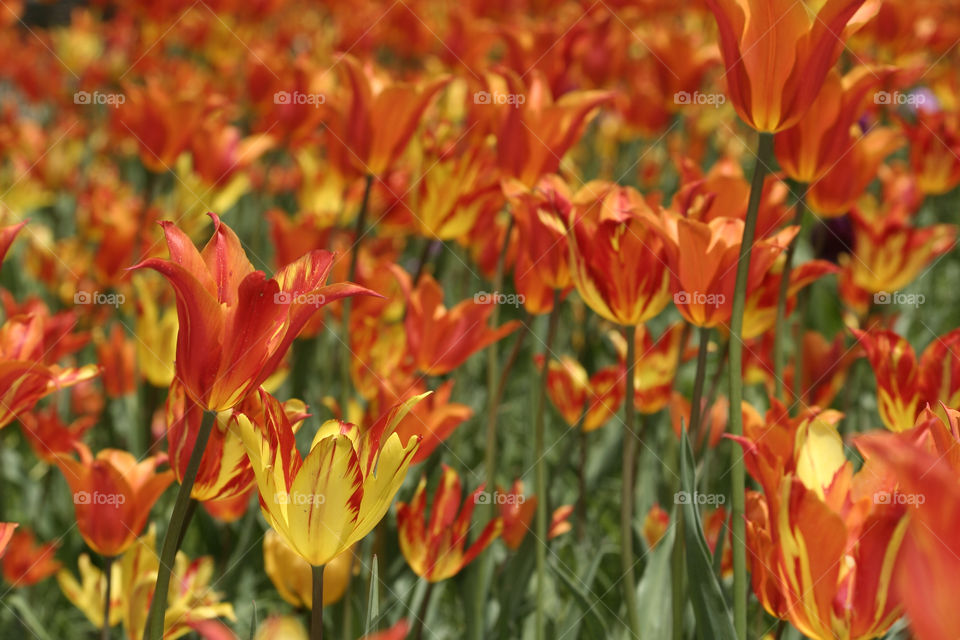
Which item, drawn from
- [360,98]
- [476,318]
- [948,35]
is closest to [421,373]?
[476,318]

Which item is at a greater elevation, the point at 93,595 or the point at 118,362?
the point at 118,362

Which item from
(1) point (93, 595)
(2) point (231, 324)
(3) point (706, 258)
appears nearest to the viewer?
(2) point (231, 324)

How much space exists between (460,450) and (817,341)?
761 mm

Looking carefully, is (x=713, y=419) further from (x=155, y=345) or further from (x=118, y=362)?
(x=118, y=362)

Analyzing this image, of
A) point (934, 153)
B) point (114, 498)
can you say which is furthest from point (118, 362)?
point (934, 153)

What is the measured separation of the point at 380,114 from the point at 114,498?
76 centimetres

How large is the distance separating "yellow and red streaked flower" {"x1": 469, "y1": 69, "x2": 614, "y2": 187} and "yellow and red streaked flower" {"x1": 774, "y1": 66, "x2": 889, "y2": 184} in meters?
0.28

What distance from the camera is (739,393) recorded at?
3.30 ft

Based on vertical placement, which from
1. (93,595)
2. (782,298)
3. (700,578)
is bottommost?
(93,595)

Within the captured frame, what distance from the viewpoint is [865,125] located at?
6.64ft

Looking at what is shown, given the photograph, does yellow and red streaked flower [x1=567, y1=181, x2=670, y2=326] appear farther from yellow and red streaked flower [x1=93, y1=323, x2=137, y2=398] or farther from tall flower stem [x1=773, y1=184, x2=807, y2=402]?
yellow and red streaked flower [x1=93, y1=323, x2=137, y2=398]

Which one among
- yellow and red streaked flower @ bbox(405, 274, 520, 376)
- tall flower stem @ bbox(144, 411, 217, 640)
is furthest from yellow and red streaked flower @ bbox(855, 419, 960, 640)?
yellow and red streaked flower @ bbox(405, 274, 520, 376)

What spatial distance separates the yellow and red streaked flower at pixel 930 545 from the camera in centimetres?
53

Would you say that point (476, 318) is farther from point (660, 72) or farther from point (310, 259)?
point (660, 72)
